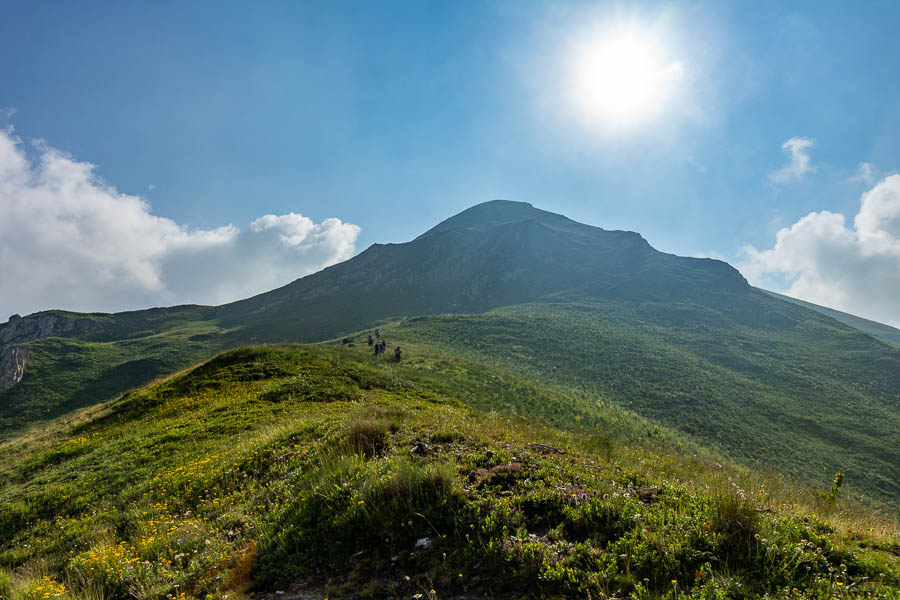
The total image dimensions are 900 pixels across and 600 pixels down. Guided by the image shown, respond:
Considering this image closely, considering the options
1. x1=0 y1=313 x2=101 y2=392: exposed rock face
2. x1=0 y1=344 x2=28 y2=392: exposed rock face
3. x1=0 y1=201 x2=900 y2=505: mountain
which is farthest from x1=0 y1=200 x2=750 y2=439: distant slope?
x1=0 y1=344 x2=28 y2=392: exposed rock face

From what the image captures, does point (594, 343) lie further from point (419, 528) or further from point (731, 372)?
point (419, 528)

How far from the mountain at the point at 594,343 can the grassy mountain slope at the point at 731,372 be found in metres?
0.31

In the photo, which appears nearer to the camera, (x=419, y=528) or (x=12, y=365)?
(x=419, y=528)

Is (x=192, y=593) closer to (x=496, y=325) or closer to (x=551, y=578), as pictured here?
(x=551, y=578)

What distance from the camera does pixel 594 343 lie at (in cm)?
6888

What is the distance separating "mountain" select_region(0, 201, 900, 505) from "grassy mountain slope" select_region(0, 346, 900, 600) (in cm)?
2041

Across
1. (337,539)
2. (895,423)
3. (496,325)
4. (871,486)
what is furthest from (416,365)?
(895,423)

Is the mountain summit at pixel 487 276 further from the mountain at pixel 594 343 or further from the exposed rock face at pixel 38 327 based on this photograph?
the exposed rock face at pixel 38 327

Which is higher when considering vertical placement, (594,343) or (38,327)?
(594,343)

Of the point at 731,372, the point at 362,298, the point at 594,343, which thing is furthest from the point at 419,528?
the point at 362,298

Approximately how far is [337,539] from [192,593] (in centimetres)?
212

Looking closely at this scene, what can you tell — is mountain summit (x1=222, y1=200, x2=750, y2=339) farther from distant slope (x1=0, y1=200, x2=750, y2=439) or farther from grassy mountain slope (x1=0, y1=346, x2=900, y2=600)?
grassy mountain slope (x1=0, y1=346, x2=900, y2=600)

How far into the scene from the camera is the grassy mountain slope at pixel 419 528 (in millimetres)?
4523

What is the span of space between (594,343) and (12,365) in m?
105
